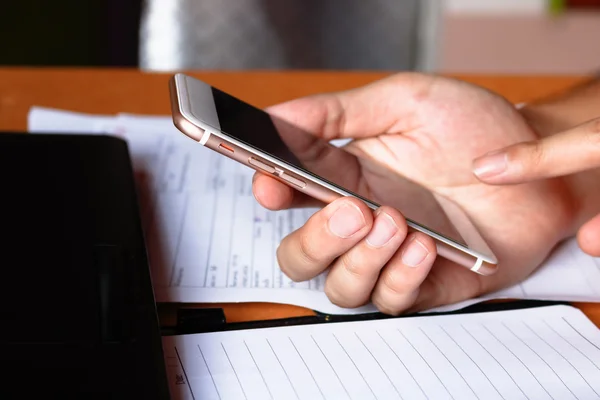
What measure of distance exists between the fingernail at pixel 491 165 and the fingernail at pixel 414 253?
0.07 metres

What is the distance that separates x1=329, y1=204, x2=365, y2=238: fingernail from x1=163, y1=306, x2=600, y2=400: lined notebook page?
6cm

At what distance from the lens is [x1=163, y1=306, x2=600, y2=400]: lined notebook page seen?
386mm

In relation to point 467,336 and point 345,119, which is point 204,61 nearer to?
point 345,119

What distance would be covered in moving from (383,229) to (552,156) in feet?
0.37

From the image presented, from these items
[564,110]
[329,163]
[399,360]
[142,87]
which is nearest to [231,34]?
[142,87]

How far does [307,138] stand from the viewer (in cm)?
53

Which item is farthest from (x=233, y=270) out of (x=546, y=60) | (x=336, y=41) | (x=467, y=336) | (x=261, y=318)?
(x=546, y=60)

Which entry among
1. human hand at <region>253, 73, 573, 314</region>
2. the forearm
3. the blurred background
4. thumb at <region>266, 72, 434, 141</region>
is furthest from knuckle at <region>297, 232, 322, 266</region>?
the blurred background

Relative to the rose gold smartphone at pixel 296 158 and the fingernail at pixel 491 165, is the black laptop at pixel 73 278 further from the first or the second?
the fingernail at pixel 491 165

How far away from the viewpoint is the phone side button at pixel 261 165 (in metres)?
0.42

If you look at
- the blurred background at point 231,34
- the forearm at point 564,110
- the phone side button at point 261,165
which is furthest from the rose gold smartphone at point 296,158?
the blurred background at point 231,34

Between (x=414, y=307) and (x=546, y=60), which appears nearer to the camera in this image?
(x=414, y=307)

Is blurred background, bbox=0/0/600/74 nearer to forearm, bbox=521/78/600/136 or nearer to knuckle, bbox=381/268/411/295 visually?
forearm, bbox=521/78/600/136

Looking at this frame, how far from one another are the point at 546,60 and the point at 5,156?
6.43ft
